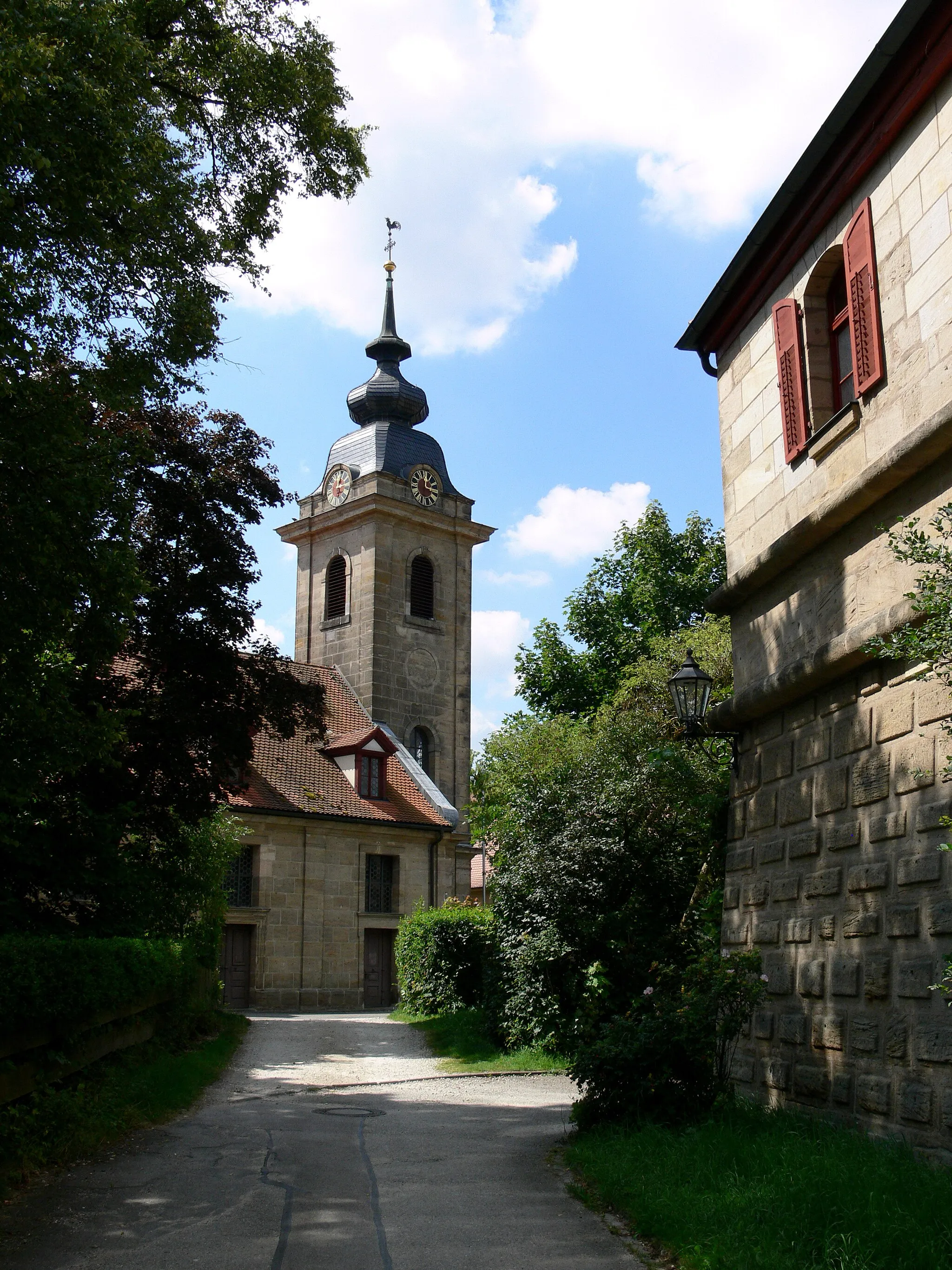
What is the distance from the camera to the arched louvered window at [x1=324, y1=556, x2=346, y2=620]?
39812 millimetres

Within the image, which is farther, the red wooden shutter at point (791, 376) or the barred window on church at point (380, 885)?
the barred window on church at point (380, 885)

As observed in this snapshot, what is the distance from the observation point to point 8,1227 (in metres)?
6.41

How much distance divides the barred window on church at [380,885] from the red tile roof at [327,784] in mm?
1229

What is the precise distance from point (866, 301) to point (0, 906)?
9153 mm


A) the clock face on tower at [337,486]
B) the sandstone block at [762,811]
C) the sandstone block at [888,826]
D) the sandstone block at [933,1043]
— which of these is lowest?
the sandstone block at [933,1043]

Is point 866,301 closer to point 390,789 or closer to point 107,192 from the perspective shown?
point 107,192

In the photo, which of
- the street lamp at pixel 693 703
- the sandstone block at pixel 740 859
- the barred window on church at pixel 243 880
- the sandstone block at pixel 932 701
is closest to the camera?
the sandstone block at pixel 932 701

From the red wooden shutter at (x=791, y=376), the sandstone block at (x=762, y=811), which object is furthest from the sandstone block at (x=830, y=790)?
the red wooden shutter at (x=791, y=376)

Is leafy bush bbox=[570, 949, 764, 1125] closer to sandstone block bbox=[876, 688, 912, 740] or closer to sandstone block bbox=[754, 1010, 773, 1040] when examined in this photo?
sandstone block bbox=[754, 1010, 773, 1040]

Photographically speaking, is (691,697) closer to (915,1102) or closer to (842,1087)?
(842,1087)

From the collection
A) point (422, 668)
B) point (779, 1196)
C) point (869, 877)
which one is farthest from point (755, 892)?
point (422, 668)

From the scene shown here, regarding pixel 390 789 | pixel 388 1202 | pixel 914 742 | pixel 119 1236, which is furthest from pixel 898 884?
pixel 390 789

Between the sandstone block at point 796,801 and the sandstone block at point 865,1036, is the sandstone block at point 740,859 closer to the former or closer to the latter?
the sandstone block at point 796,801

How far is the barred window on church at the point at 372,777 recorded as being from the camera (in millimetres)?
33719
